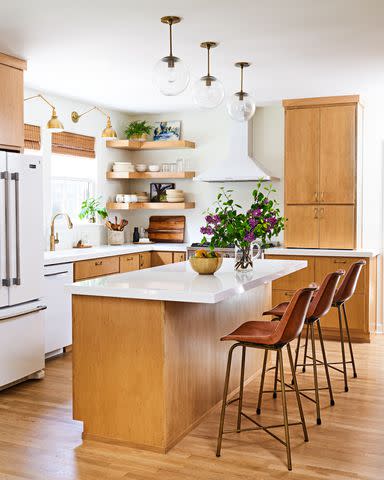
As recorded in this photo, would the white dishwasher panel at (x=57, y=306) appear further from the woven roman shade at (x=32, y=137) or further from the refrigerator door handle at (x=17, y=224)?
the woven roman shade at (x=32, y=137)

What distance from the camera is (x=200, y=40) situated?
424 cm

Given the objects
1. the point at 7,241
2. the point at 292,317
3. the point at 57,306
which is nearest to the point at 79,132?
the point at 57,306

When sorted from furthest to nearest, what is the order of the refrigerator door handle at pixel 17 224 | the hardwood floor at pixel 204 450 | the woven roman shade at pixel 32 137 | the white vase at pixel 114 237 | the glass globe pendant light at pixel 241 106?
the white vase at pixel 114 237
the woven roman shade at pixel 32 137
the refrigerator door handle at pixel 17 224
the glass globe pendant light at pixel 241 106
the hardwood floor at pixel 204 450

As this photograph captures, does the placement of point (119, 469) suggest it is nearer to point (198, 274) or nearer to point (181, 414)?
point (181, 414)

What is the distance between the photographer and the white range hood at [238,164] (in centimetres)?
670

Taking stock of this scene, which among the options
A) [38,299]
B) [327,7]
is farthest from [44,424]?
[327,7]

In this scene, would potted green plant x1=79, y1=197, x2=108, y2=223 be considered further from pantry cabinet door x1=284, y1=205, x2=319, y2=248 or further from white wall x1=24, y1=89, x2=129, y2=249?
pantry cabinet door x1=284, y1=205, x2=319, y2=248

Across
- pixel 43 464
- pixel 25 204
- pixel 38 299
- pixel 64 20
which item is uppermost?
pixel 64 20

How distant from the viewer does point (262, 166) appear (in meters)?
6.91

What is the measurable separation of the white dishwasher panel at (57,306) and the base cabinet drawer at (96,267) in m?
0.14

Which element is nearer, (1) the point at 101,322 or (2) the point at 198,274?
(1) the point at 101,322

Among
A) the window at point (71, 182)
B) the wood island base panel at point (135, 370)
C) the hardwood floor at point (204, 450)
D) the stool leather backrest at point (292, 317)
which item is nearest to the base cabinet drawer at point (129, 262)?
the window at point (71, 182)

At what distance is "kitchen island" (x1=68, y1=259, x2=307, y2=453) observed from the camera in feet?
10.8

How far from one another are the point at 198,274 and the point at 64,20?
1.81m
